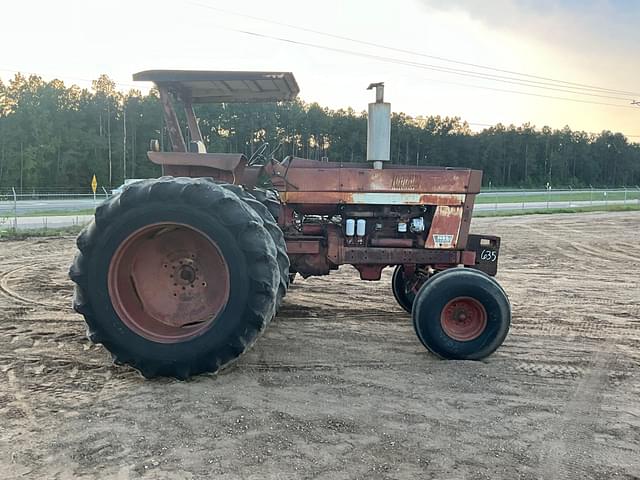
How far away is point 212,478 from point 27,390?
1822 mm

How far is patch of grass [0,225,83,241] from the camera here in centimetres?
1282

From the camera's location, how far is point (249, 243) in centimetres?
385

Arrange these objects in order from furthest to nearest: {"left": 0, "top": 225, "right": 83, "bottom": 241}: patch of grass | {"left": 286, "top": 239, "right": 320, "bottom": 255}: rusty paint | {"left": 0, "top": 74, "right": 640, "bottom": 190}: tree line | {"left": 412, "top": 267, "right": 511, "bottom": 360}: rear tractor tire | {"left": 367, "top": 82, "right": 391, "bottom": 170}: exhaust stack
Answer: {"left": 0, "top": 74, "right": 640, "bottom": 190}: tree line → {"left": 0, "top": 225, "right": 83, "bottom": 241}: patch of grass → {"left": 286, "top": 239, "right": 320, "bottom": 255}: rusty paint → {"left": 367, "top": 82, "right": 391, "bottom": 170}: exhaust stack → {"left": 412, "top": 267, "right": 511, "bottom": 360}: rear tractor tire

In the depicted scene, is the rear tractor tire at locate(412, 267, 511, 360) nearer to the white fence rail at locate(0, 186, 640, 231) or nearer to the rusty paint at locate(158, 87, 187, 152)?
the rusty paint at locate(158, 87, 187, 152)

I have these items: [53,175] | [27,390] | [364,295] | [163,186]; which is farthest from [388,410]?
[53,175]

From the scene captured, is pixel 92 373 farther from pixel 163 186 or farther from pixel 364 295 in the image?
pixel 364 295

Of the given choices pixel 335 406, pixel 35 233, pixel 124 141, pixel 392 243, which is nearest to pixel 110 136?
pixel 124 141

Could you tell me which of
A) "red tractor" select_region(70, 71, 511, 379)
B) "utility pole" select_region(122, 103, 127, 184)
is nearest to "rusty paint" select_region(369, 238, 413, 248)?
"red tractor" select_region(70, 71, 511, 379)

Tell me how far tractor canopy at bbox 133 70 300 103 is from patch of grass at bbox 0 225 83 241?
9391 millimetres

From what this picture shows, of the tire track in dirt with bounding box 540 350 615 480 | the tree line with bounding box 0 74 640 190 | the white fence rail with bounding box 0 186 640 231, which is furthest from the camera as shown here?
the tree line with bounding box 0 74 640 190

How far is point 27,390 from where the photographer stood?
3768 millimetres

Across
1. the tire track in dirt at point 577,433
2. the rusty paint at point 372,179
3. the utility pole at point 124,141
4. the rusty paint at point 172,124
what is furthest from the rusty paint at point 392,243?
the utility pole at point 124,141

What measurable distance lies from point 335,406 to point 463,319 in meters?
1.55

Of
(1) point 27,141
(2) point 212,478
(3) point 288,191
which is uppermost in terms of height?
(1) point 27,141
